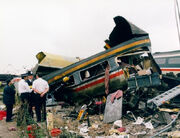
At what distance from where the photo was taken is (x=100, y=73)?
8.04 m

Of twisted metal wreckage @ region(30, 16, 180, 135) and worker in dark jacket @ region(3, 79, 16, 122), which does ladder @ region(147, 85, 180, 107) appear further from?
worker in dark jacket @ region(3, 79, 16, 122)

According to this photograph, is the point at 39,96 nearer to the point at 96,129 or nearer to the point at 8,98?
the point at 8,98

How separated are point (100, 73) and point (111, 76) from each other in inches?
27.5

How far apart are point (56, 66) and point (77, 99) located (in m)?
2.35

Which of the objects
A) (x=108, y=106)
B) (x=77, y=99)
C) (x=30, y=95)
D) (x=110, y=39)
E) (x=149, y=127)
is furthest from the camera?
(x=110, y=39)

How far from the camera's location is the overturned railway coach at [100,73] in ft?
24.5

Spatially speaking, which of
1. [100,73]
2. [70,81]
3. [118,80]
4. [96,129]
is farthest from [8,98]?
[118,80]

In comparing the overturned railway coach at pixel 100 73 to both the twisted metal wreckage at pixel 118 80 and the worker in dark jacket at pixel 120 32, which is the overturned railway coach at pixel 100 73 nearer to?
the twisted metal wreckage at pixel 118 80

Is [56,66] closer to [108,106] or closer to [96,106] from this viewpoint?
[96,106]

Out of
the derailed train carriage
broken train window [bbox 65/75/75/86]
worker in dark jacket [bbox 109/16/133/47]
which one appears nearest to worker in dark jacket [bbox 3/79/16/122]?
the derailed train carriage

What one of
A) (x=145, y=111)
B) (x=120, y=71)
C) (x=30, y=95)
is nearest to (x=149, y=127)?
(x=145, y=111)

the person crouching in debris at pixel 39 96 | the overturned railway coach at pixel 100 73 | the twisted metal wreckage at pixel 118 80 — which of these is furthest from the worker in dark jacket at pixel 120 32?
the person crouching in debris at pixel 39 96

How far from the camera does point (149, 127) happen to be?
5504 millimetres

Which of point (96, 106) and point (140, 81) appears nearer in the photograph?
point (140, 81)
